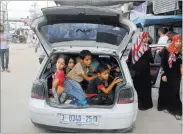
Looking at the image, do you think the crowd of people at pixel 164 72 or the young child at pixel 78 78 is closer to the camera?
the young child at pixel 78 78

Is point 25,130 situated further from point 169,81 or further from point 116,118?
point 169,81

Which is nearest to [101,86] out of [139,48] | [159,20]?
[139,48]

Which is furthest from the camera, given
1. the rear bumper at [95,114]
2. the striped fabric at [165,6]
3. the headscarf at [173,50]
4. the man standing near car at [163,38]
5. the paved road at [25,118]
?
the striped fabric at [165,6]

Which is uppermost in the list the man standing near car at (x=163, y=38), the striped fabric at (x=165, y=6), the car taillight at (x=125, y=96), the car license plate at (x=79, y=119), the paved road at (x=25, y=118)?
the striped fabric at (x=165, y=6)

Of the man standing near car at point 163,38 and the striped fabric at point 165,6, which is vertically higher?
the striped fabric at point 165,6

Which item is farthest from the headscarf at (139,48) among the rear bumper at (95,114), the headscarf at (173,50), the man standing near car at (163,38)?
the man standing near car at (163,38)

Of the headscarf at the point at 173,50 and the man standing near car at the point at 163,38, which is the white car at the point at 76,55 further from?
the man standing near car at the point at 163,38

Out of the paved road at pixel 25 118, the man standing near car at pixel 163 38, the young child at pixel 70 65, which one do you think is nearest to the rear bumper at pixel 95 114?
the paved road at pixel 25 118

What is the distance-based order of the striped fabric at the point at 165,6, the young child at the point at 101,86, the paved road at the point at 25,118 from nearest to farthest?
the young child at the point at 101,86 < the paved road at the point at 25,118 < the striped fabric at the point at 165,6

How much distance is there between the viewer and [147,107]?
5.93 m

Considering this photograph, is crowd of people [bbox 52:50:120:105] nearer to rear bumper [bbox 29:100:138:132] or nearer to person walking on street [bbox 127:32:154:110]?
rear bumper [bbox 29:100:138:132]

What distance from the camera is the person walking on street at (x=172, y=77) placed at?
17.1 ft

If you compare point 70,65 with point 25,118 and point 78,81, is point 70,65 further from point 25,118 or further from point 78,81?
point 25,118

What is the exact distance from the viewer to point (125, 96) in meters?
4.06
